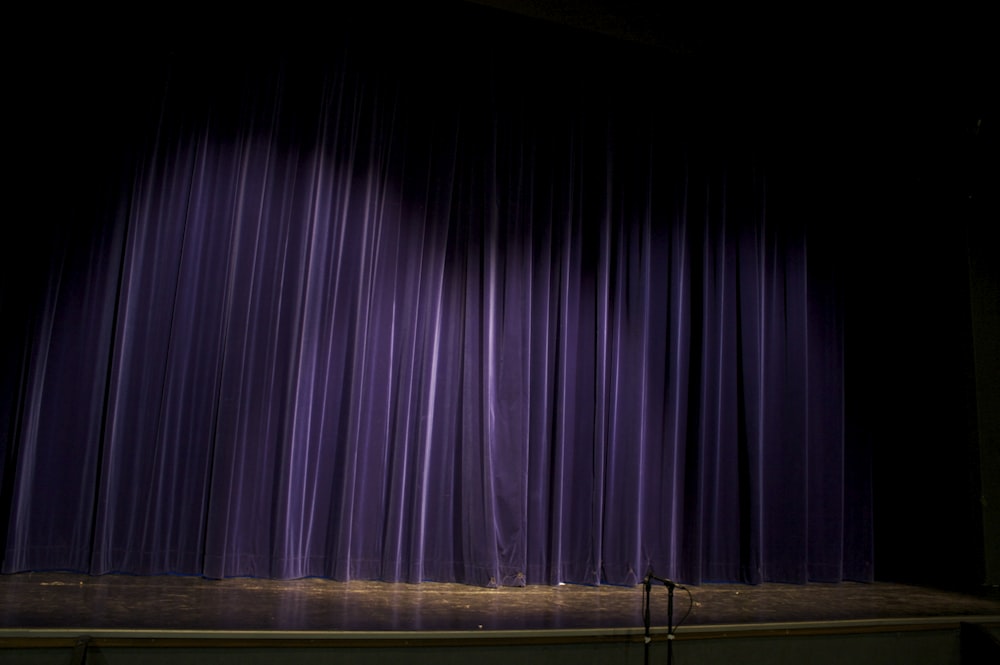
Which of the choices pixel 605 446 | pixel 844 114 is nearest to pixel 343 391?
pixel 605 446

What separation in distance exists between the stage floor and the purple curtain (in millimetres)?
288

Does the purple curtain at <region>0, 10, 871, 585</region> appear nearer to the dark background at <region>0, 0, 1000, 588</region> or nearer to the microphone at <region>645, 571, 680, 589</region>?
the dark background at <region>0, 0, 1000, 588</region>

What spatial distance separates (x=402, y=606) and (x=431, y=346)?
163cm

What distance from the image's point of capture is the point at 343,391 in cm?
424

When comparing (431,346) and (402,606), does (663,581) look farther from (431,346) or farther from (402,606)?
(431,346)

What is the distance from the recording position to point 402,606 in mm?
3197

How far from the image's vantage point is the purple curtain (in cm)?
392

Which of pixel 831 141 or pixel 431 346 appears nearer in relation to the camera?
pixel 431 346

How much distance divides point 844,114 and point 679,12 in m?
1.58

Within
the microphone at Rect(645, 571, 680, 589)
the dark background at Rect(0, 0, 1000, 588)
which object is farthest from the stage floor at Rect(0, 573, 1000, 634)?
the dark background at Rect(0, 0, 1000, 588)

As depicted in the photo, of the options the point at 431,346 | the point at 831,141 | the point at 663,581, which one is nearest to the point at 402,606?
the point at 663,581

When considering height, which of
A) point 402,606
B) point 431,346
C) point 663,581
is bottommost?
point 402,606

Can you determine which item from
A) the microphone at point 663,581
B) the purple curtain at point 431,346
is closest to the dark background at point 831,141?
the purple curtain at point 431,346

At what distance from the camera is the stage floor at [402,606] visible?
2.59 m
